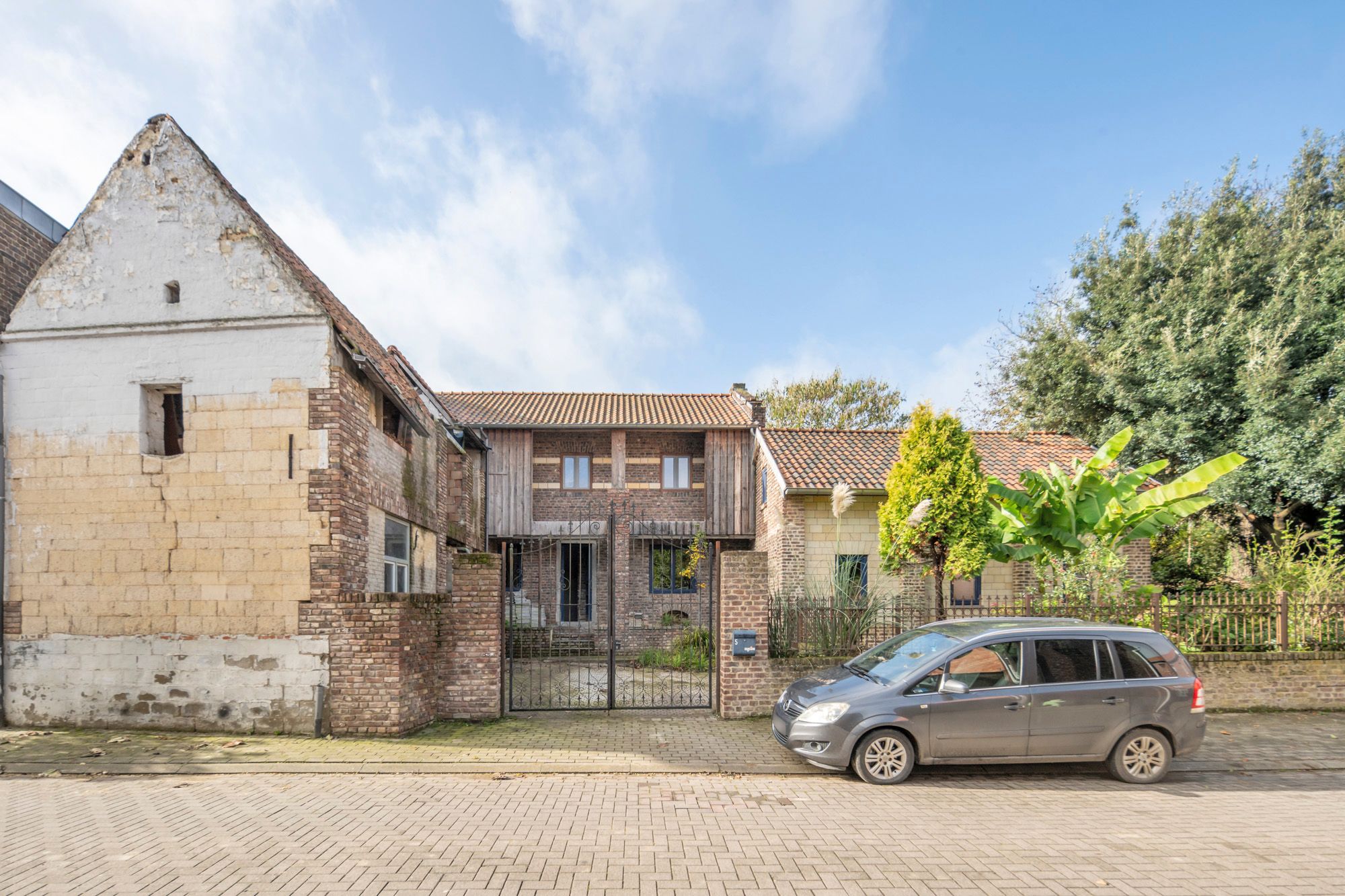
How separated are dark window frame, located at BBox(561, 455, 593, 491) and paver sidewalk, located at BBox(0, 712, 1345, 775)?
11571 mm

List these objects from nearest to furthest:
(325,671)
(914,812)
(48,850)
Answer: (48,850) → (914,812) → (325,671)

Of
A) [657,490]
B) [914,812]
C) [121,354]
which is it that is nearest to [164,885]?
[914,812]

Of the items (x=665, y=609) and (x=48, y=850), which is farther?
(x=665, y=609)

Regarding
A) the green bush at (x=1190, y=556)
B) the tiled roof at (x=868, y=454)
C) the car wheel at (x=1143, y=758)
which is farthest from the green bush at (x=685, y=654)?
the green bush at (x=1190, y=556)

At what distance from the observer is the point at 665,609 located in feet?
65.1

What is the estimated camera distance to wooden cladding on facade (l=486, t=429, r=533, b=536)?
66.1 ft

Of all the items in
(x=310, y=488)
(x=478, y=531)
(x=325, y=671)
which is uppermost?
(x=310, y=488)

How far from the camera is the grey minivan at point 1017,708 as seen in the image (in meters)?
6.98

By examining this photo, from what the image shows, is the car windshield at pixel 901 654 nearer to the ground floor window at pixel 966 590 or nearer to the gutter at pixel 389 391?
the gutter at pixel 389 391

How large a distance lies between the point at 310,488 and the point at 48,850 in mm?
4574

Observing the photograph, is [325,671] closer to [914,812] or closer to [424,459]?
[424,459]

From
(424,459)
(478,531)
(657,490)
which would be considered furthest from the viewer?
(657,490)

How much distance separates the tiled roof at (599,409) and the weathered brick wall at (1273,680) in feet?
40.9

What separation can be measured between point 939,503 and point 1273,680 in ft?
19.5
